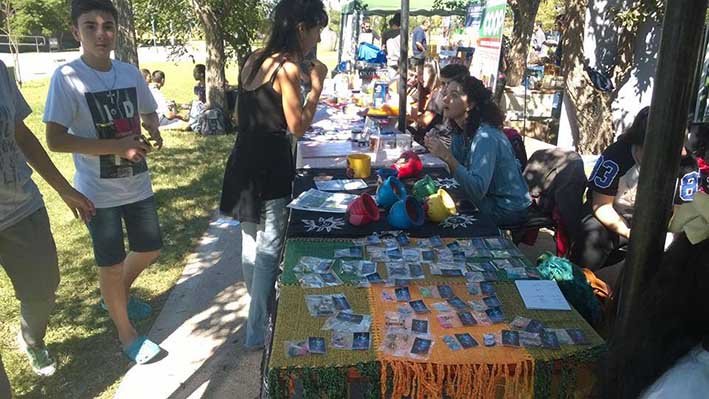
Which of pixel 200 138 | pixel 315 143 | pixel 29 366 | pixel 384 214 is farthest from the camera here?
pixel 200 138

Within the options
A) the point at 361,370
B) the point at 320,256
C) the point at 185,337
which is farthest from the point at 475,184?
the point at 185,337

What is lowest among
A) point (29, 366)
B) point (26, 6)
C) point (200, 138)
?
point (29, 366)

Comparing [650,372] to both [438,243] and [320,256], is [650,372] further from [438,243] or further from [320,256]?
[320,256]

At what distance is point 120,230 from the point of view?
7.98 ft

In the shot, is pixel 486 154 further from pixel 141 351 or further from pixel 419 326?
pixel 141 351

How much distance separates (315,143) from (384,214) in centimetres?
155

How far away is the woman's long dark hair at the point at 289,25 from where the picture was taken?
2264mm

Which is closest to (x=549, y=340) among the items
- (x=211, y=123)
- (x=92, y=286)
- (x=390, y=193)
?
(x=390, y=193)

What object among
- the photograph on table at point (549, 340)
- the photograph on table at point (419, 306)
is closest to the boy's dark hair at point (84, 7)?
the photograph on table at point (419, 306)

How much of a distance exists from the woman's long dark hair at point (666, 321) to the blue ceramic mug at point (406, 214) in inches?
42.3

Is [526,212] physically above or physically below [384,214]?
below

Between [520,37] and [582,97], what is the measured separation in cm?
570

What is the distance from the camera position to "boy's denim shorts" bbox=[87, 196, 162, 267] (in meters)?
2.37

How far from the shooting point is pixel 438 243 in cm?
198
